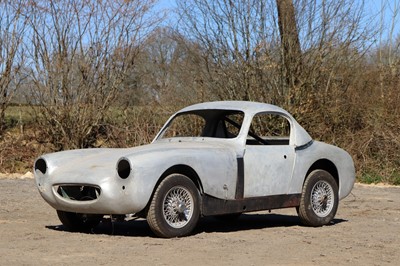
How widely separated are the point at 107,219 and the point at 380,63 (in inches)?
453

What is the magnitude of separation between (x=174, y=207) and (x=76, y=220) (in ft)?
4.74

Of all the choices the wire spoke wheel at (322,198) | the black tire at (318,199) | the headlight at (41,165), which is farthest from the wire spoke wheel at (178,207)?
the wire spoke wheel at (322,198)

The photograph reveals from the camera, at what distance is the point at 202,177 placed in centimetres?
880

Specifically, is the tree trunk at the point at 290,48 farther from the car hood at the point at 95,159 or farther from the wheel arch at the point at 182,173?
the wheel arch at the point at 182,173

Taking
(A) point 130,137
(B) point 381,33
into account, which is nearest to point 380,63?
(B) point 381,33

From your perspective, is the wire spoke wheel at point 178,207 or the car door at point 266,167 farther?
the car door at point 266,167

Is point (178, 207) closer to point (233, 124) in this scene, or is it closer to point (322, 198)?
point (233, 124)

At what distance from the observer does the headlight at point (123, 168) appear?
8395 mm

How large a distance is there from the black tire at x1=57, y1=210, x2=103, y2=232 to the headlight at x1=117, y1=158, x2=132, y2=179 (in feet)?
3.49

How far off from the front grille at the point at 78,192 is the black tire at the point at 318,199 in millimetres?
2631

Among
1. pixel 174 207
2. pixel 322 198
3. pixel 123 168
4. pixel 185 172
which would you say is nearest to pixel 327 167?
pixel 322 198

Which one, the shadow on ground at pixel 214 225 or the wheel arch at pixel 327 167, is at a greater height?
the wheel arch at pixel 327 167

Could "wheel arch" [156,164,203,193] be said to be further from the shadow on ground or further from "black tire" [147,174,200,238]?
→ the shadow on ground

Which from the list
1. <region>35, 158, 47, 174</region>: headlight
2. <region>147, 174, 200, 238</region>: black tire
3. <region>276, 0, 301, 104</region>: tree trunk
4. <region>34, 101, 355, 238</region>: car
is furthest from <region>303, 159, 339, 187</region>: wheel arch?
<region>276, 0, 301, 104</region>: tree trunk
